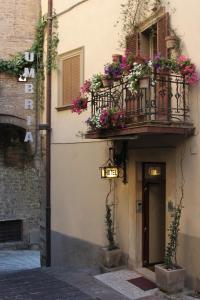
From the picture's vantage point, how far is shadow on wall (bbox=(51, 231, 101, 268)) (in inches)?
476

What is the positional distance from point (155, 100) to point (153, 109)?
1.34 feet

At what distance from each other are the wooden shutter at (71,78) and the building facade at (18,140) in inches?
114

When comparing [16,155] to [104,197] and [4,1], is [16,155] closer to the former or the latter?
[4,1]

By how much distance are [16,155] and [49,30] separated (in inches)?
212

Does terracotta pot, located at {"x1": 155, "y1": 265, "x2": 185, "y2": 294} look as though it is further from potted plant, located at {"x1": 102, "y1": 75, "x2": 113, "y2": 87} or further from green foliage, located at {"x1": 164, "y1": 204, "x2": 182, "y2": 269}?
potted plant, located at {"x1": 102, "y1": 75, "x2": 113, "y2": 87}

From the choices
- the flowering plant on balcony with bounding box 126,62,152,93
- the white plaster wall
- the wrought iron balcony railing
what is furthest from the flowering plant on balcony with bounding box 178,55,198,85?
the white plaster wall

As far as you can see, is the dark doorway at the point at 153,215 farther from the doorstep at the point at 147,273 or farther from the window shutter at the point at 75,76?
the window shutter at the point at 75,76

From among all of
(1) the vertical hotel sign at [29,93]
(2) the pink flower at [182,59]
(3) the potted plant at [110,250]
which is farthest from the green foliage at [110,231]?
(1) the vertical hotel sign at [29,93]

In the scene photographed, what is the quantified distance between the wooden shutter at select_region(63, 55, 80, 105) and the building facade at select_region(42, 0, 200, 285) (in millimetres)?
26

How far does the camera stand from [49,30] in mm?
14125

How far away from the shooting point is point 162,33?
32.2ft

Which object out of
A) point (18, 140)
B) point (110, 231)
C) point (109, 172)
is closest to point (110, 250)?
point (110, 231)

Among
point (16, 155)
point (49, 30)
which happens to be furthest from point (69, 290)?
point (16, 155)

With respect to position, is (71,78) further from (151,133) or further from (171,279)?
(171,279)
